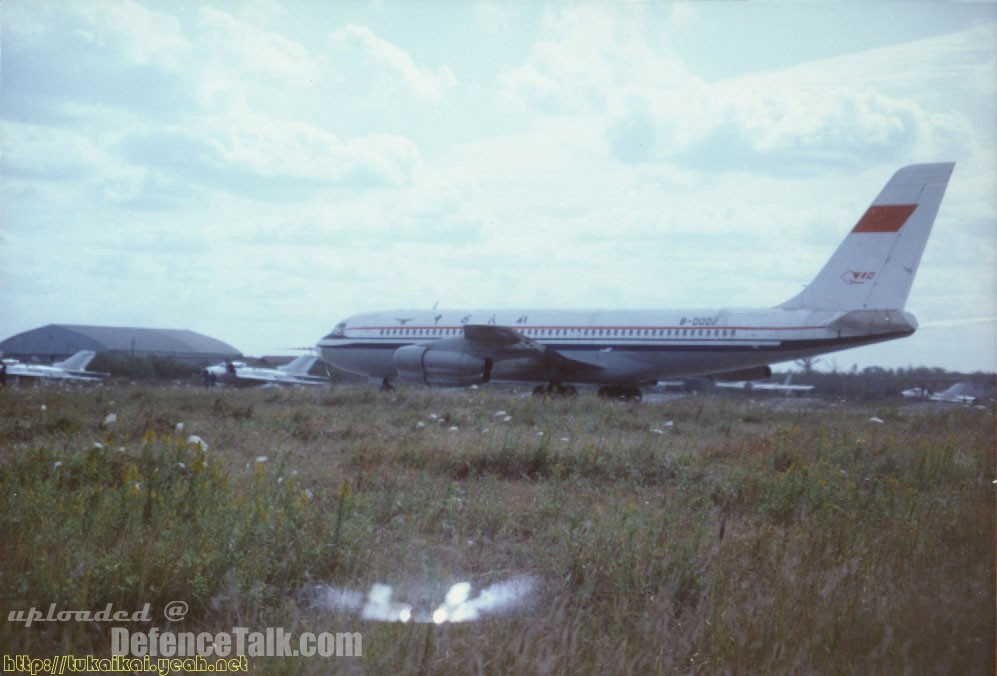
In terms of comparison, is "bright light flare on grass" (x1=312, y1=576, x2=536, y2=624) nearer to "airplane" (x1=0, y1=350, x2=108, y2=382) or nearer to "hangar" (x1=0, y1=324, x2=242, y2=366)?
"airplane" (x1=0, y1=350, x2=108, y2=382)

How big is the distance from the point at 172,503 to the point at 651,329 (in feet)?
69.0

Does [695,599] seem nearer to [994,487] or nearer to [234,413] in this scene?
[994,487]

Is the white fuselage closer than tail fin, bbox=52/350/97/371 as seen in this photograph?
Yes

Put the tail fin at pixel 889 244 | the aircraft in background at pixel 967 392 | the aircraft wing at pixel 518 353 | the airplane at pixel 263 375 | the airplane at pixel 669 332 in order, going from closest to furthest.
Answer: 1. the tail fin at pixel 889 244
2. the airplane at pixel 669 332
3. the aircraft wing at pixel 518 353
4. the aircraft in background at pixel 967 392
5. the airplane at pixel 263 375

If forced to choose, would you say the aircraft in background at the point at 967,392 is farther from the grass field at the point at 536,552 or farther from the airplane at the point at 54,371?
the airplane at the point at 54,371

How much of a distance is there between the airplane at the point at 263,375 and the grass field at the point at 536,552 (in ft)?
104

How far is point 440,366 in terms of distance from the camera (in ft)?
85.6

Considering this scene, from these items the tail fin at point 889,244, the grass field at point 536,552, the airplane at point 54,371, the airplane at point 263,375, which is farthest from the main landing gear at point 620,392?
the airplane at point 54,371

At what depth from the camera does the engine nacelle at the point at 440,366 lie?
84.3 feet

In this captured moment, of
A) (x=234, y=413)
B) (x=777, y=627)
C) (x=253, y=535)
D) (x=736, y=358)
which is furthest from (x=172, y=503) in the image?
(x=736, y=358)

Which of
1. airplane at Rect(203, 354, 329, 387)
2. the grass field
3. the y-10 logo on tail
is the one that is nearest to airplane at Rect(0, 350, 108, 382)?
airplane at Rect(203, 354, 329, 387)

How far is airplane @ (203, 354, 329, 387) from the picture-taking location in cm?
3972

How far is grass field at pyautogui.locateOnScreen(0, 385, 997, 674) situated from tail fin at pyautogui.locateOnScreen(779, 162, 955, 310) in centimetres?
1335

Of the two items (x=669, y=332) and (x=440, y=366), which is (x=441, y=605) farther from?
(x=440, y=366)
